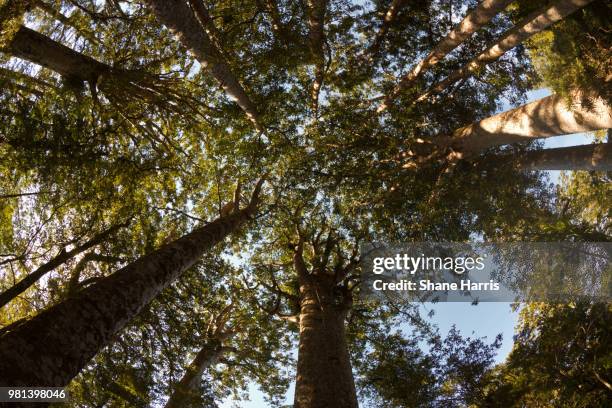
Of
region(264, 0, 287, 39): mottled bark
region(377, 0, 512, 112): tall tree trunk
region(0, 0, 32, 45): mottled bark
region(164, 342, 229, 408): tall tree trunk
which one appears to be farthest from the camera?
region(264, 0, 287, 39): mottled bark

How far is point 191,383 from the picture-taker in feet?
25.0

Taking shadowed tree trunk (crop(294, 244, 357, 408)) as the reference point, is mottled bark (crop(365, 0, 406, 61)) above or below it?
→ above

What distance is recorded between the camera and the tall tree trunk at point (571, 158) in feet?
20.0

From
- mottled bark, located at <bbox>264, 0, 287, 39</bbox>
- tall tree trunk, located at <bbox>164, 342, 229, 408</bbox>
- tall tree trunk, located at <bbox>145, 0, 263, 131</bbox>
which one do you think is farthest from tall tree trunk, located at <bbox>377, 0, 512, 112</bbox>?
tall tree trunk, located at <bbox>164, 342, 229, 408</bbox>

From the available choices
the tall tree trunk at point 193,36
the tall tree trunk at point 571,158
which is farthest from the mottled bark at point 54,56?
the tall tree trunk at point 571,158

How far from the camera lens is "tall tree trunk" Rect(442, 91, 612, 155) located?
15.0 feet

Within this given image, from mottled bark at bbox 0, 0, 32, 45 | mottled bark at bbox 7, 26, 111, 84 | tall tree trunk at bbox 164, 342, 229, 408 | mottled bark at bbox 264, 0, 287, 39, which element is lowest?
tall tree trunk at bbox 164, 342, 229, 408

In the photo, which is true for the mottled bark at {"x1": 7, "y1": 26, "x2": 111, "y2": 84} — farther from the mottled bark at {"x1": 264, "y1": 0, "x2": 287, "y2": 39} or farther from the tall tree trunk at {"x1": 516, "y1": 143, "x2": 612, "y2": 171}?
the tall tree trunk at {"x1": 516, "y1": 143, "x2": 612, "y2": 171}

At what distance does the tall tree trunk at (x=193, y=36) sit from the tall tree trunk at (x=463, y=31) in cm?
313

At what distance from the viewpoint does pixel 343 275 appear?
30.9 ft

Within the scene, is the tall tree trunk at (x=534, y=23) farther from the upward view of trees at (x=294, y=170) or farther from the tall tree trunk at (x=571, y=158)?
the tall tree trunk at (x=571, y=158)

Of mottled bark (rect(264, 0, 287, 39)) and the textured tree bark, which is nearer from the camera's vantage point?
the textured tree bark

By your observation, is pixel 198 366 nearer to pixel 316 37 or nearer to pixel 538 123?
pixel 316 37

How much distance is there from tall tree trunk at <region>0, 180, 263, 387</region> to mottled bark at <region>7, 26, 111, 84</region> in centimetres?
303
